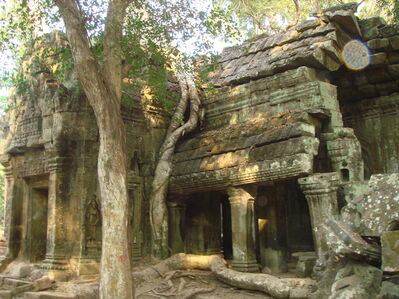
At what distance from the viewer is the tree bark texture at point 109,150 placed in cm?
587

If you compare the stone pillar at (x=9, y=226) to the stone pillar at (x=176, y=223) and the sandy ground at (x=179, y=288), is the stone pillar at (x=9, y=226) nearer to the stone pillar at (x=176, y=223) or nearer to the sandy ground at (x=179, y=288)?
the sandy ground at (x=179, y=288)

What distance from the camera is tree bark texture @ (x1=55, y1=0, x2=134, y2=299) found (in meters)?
5.87

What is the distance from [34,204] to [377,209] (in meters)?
8.40

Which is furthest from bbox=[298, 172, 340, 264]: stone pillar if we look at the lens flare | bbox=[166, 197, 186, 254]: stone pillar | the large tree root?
the lens flare

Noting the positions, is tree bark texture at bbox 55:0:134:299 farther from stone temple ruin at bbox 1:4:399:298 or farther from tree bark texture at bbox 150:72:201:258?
tree bark texture at bbox 150:72:201:258

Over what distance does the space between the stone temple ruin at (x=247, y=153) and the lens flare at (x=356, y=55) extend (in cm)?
3

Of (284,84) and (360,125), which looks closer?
(284,84)

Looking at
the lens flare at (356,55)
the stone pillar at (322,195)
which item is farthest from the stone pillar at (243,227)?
the lens flare at (356,55)

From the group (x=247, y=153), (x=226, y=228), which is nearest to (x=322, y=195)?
(x=247, y=153)

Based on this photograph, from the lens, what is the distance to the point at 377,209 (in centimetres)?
475

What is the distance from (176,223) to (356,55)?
5764 millimetres

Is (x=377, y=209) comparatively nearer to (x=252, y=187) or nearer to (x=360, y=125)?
(x=252, y=187)

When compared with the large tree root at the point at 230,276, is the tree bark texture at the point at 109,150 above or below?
above

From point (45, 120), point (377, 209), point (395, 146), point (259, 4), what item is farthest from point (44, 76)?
point (259, 4)
